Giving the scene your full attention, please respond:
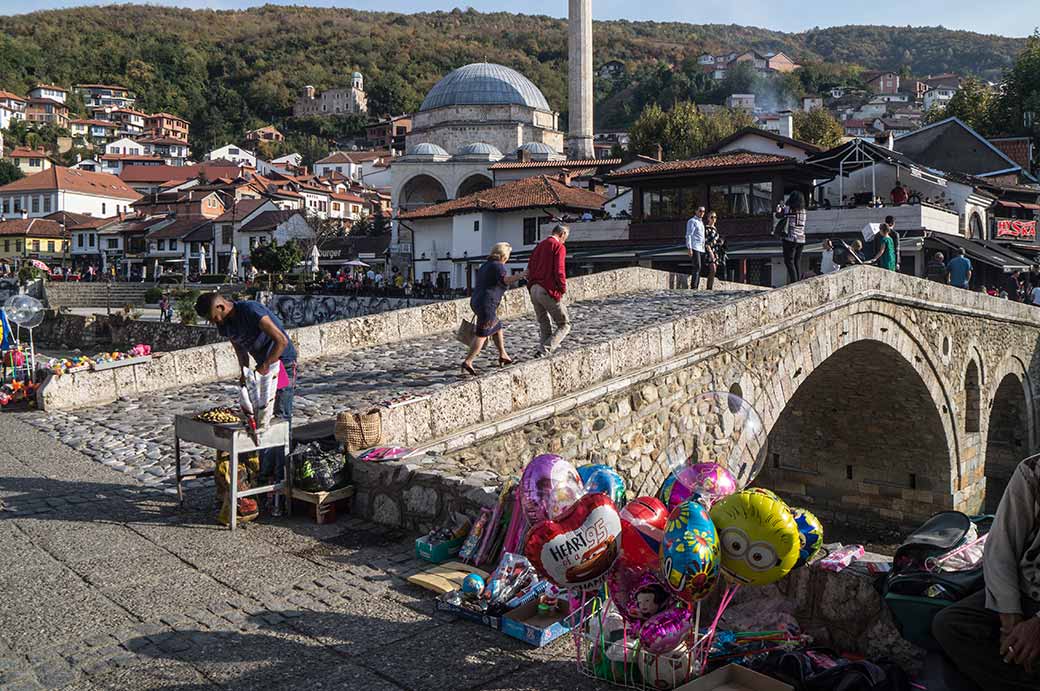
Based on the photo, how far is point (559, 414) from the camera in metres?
7.51

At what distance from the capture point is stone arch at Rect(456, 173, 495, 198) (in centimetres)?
5008

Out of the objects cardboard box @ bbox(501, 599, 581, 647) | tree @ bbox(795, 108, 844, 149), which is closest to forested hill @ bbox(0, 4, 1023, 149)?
tree @ bbox(795, 108, 844, 149)

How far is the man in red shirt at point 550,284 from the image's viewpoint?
9.06 meters

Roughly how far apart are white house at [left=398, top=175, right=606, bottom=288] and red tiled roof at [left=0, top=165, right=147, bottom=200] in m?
44.1

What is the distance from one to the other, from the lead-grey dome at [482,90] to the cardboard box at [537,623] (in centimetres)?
5493

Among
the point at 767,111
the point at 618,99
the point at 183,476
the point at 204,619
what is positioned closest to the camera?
the point at 204,619

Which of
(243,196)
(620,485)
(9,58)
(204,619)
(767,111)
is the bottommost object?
(204,619)

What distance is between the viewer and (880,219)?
78.4 ft

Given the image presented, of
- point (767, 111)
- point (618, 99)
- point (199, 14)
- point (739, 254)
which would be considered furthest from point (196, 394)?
point (199, 14)

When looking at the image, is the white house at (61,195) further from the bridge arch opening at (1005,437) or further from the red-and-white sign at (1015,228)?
the bridge arch opening at (1005,437)

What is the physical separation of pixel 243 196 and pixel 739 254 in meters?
48.4

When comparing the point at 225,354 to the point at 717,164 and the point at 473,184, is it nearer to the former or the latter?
the point at 717,164

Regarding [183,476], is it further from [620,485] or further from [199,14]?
[199,14]

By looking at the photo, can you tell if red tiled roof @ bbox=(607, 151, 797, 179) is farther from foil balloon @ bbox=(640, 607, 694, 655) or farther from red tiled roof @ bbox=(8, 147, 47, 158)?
red tiled roof @ bbox=(8, 147, 47, 158)
